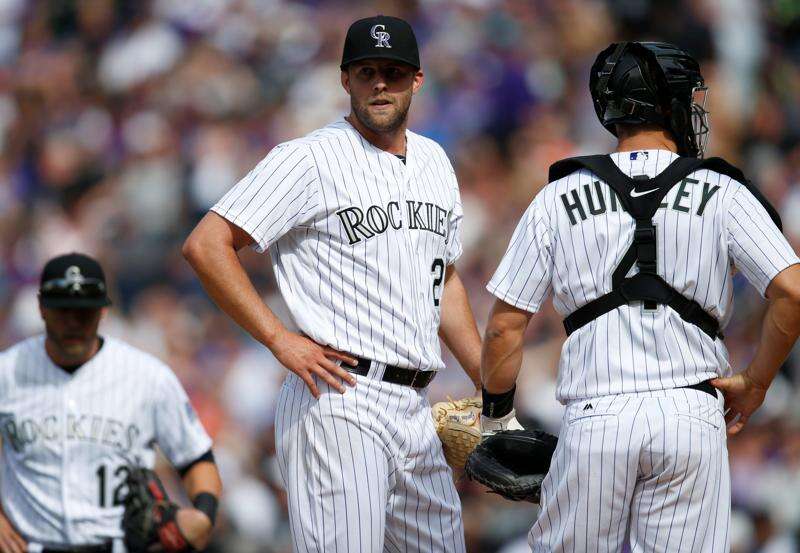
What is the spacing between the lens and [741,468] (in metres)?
7.09

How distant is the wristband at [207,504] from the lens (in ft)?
16.1

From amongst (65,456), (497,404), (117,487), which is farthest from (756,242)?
(65,456)

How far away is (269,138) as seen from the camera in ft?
26.3

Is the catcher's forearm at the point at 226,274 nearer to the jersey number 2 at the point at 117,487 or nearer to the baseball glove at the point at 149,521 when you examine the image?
the baseball glove at the point at 149,521

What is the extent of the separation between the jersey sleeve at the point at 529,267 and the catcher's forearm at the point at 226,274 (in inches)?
29.9

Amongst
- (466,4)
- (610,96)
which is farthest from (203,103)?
(610,96)

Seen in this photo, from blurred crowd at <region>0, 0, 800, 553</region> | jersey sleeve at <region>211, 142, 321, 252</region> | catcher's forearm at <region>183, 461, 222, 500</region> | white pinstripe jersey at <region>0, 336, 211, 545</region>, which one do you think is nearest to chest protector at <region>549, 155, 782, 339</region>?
jersey sleeve at <region>211, 142, 321, 252</region>

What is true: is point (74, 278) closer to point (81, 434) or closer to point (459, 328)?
point (81, 434)

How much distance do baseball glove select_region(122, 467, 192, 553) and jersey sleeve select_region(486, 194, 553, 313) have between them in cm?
195

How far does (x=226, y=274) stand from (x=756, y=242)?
1646mm

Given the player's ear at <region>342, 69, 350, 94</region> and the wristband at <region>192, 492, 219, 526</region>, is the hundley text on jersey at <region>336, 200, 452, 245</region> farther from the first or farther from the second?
the wristband at <region>192, 492, 219, 526</region>

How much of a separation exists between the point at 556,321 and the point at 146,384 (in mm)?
3056

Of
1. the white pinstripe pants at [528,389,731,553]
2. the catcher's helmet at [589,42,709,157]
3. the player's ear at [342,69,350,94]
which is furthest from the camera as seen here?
the player's ear at [342,69,350,94]

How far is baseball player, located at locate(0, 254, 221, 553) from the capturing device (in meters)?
4.92
